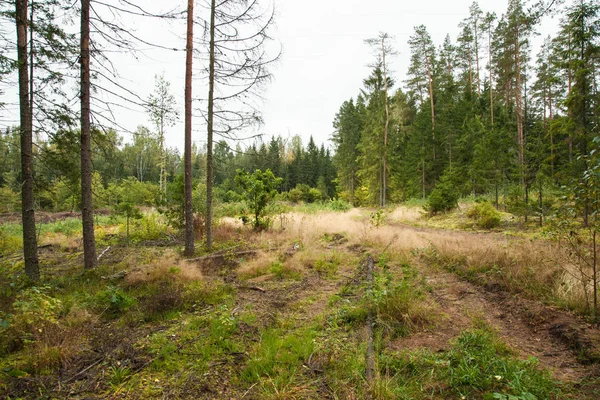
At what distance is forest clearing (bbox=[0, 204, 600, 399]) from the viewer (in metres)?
2.87

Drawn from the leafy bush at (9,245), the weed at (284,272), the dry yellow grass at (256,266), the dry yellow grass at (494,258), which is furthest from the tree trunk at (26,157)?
the leafy bush at (9,245)

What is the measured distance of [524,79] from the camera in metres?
26.9

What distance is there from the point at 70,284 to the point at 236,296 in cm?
380

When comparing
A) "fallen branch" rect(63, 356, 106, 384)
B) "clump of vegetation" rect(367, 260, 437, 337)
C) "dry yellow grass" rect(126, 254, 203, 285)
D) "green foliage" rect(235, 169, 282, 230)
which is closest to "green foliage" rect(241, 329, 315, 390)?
"clump of vegetation" rect(367, 260, 437, 337)

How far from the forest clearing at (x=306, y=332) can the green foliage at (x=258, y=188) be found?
506 centimetres

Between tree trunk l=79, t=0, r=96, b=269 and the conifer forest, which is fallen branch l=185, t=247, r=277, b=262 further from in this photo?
tree trunk l=79, t=0, r=96, b=269

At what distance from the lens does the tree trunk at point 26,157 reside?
20.7 ft

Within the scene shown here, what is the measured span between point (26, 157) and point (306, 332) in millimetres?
7509

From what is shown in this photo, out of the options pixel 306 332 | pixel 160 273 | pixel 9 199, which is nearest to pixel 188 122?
pixel 160 273

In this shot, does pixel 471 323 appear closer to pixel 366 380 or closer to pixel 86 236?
pixel 366 380

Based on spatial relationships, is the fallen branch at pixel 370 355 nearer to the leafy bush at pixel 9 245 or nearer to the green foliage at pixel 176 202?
the green foliage at pixel 176 202

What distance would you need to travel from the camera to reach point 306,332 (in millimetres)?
4156

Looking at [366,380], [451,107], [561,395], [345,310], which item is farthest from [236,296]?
[451,107]

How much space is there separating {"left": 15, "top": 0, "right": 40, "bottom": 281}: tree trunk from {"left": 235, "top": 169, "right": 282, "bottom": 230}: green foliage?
6.78 m
